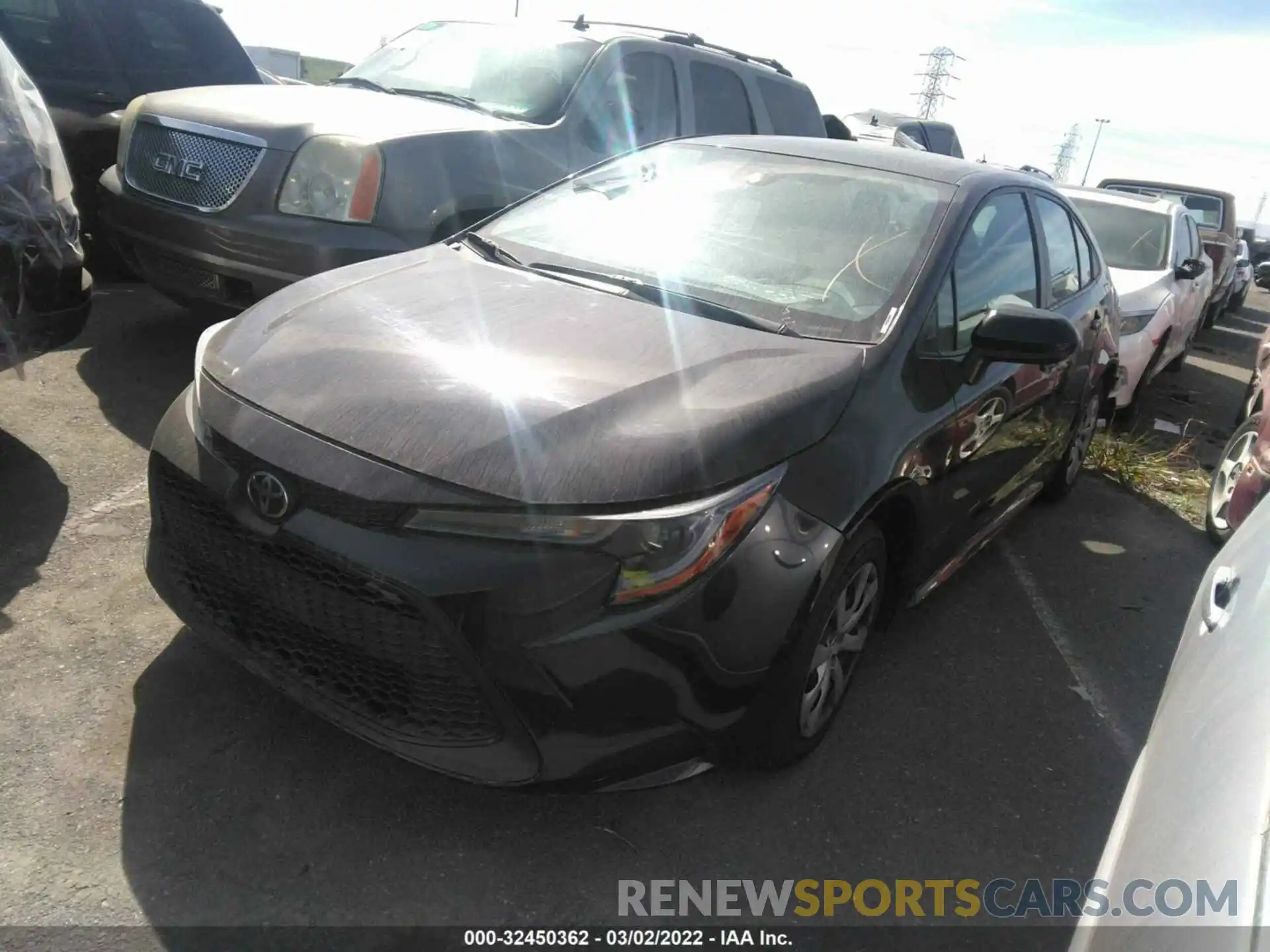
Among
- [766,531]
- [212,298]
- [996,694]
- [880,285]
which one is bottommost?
[996,694]

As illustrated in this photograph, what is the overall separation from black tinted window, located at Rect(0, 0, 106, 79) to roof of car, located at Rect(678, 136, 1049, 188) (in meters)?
3.87

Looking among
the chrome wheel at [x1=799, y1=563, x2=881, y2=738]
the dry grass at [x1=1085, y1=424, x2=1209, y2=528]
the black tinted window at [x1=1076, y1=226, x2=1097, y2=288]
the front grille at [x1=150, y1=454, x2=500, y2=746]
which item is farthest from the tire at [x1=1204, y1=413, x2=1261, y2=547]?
the front grille at [x1=150, y1=454, x2=500, y2=746]

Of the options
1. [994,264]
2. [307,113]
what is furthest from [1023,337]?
[307,113]

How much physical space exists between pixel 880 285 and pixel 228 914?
236cm

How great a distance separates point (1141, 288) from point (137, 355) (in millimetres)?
6485

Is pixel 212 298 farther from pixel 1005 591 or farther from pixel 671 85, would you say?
pixel 1005 591

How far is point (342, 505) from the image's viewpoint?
209 cm

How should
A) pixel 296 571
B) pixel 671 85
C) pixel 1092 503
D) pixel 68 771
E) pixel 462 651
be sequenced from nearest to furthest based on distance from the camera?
1. pixel 462 651
2. pixel 296 571
3. pixel 68 771
4. pixel 1092 503
5. pixel 671 85

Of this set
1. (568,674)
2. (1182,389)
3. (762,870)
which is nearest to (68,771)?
(568,674)

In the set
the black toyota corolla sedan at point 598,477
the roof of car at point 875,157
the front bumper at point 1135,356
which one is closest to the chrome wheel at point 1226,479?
the front bumper at point 1135,356

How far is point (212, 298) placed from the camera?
4312 mm

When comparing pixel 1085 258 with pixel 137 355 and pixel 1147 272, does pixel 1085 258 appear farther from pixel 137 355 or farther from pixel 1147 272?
pixel 137 355

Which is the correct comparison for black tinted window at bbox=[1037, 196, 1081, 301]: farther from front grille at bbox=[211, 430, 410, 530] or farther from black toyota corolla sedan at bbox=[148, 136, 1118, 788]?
front grille at bbox=[211, 430, 410, 530]

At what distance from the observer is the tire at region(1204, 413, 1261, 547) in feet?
15.7
